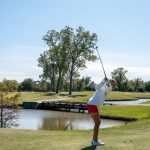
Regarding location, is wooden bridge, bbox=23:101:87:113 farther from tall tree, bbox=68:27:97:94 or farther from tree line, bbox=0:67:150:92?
tree line, bbox=0:67:150:92

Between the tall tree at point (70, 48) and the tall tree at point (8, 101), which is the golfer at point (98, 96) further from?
the tall tree at point (70, 48)

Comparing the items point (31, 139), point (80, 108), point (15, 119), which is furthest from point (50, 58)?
point (31, 139)

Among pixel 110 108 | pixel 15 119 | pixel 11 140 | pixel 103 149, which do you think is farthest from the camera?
pixel 110 108

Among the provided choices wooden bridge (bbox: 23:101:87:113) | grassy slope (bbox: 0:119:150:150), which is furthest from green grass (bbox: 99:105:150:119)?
grassy slope (bbox: 0:119:150:150)

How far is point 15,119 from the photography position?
50.7 m

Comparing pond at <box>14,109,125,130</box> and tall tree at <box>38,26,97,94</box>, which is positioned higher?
tall tree at <box>38,26,97,94</box>

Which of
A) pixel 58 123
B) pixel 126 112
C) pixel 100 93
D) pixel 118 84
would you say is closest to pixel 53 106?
pixel 126 112

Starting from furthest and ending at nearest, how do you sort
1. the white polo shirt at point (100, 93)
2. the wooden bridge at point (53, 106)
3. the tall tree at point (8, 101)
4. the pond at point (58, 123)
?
the wooden bridge at point (53, 106) < the tall tree at point (8, 101) < the pond at point (58, 123) < the white polo shirt at point (100, 93)

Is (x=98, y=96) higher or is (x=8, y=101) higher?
(x=98, y=96)

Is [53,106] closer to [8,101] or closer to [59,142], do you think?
[8,101]

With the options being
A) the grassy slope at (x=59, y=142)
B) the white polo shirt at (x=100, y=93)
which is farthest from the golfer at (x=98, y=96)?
the grassy slope at (x=59, y=142)

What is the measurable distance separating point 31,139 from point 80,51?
312 feet

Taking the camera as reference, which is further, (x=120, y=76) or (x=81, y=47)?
(x=120, y=76)

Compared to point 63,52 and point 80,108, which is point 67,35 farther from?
point 80,108
